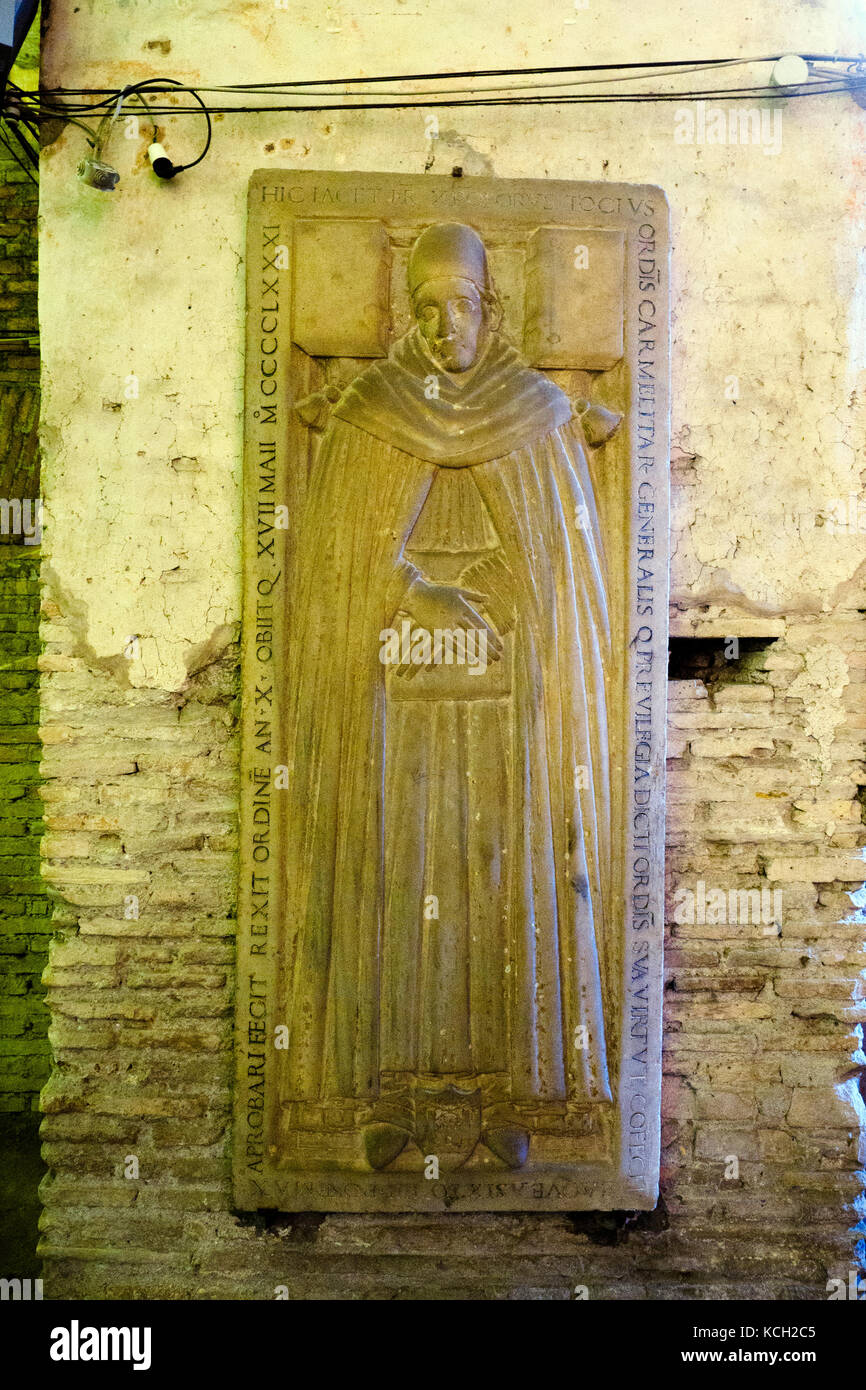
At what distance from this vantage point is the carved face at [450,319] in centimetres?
296

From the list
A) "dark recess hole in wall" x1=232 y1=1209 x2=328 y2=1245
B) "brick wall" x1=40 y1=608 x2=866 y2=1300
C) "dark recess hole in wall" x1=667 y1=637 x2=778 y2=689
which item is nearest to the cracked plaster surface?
"brick wall" x1=40 y1=608 x2=866 y2=1300

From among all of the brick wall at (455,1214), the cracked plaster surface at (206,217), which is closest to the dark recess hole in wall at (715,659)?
the brick wall at (455,1214)

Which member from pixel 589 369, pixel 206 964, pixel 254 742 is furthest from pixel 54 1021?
pixel 589 369

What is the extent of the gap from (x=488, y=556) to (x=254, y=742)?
873 millimetres

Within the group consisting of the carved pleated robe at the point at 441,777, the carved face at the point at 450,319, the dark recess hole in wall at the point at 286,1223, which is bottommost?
the dark recess hole in wall at the point at 286,1223

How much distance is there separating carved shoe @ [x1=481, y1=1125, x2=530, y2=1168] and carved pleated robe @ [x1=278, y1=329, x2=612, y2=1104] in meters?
0.12

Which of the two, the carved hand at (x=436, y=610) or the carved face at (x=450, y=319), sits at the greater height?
the carved face at (x=450, y=319)

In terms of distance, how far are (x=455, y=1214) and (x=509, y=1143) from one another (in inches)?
13.0

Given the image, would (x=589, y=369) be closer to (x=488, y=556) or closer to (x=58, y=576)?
(x=488, y=556)

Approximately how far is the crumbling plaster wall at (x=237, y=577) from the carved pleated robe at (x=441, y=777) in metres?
0.32

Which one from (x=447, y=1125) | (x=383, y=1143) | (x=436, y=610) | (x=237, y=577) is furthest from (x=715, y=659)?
(x=383, y=1143)

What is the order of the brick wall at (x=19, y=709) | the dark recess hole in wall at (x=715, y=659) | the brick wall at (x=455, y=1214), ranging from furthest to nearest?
the brick wall at (x=19, y=709), the dark recess hole in wall at (x=715, y=659), the brick wall at (x=455, y=1214)

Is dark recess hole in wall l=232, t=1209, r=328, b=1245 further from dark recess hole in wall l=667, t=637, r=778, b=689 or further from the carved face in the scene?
the carved face

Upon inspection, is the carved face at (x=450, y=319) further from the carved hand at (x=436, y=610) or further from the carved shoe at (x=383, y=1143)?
the carved shoe at (x=383, y=1143)
